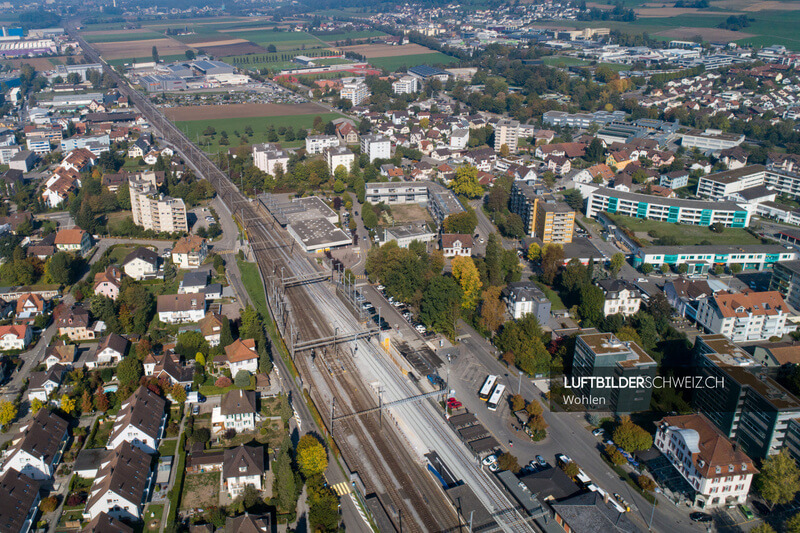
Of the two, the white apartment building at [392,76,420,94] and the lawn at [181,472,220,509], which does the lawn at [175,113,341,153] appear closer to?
the white apartment building at [392,76,420,94]

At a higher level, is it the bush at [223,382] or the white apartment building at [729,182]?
the white apartment building at [729,182]

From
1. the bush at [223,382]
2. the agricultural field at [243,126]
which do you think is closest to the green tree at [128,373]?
the bush at [223,382]

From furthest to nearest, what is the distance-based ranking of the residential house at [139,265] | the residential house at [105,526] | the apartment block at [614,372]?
the residential house at [139,265] < the apartment block at [614,372] < the residential house at [105,526]

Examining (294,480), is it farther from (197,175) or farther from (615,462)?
(197,175)

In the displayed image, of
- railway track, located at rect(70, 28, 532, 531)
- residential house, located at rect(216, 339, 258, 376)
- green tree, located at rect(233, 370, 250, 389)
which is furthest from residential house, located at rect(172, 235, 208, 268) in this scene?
green tree, located at rect(233, 370, 250, 389)

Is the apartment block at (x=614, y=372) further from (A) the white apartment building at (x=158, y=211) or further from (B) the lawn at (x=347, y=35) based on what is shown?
(B) the lawn at (x=347, y=35)

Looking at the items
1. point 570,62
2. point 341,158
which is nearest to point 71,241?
point 341,158
